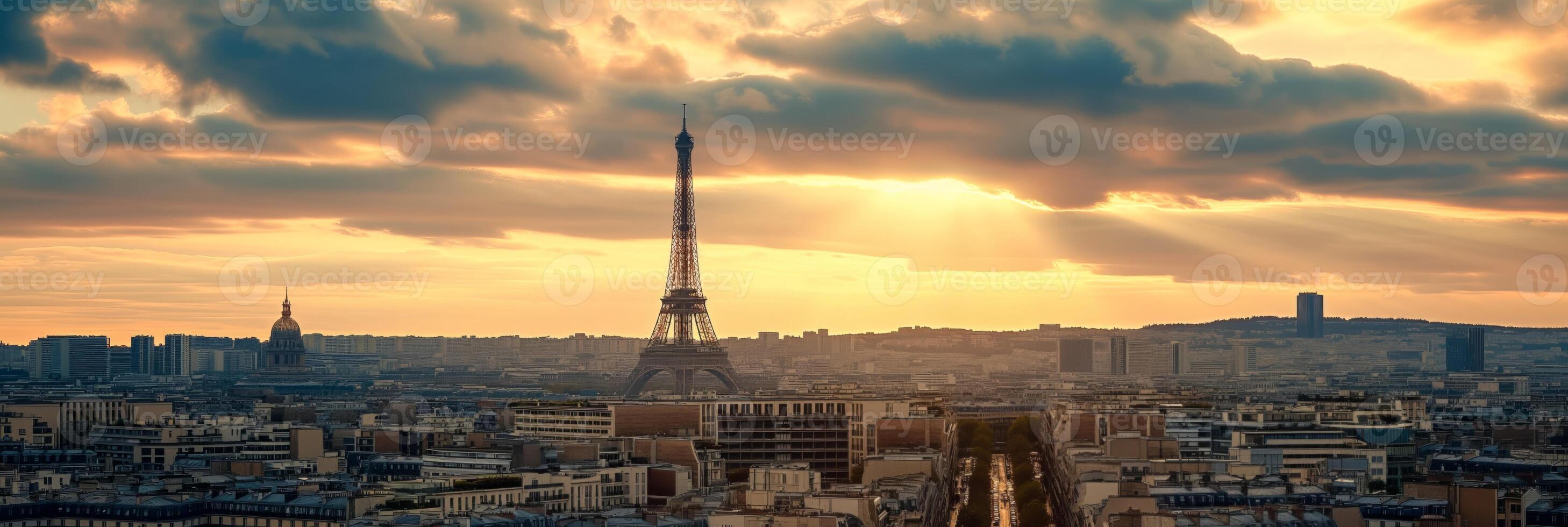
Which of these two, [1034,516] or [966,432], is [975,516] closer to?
[1034,516]

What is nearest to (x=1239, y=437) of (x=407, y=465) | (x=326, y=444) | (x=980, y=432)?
(x=407, y=465)

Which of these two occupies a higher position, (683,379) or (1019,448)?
(683,379)

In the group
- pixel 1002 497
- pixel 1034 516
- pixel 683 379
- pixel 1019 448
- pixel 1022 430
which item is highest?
pixel 683 379

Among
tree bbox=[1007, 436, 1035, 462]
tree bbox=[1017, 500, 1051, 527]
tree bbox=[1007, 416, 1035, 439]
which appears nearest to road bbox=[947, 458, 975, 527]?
tree bbox=[1017, 500, 1051, 527]

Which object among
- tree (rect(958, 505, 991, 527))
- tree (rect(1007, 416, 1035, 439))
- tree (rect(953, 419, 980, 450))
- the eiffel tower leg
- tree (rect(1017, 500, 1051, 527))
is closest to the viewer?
tree (rect(958, 505, 991, 527))

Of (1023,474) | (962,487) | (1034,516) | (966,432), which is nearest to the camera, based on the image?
(1034,516)

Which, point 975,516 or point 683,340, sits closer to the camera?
point 975,516

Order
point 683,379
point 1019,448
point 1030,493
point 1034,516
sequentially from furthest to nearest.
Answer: point 683,379 < point 1019,448 < point 1030,493 < point 1034,516

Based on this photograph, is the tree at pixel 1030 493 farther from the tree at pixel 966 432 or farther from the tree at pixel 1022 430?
the tree at pixel 1022 430

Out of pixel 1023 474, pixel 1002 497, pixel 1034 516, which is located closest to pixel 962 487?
pixel 1023 474

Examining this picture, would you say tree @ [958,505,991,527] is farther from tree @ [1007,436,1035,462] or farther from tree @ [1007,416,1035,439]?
tree @ [1007,416,1035,439]

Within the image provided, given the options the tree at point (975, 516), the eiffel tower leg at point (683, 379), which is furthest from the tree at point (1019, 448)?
the tree at point (975, 516)

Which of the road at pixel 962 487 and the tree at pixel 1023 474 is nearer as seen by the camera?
the road at pixel 962 487
